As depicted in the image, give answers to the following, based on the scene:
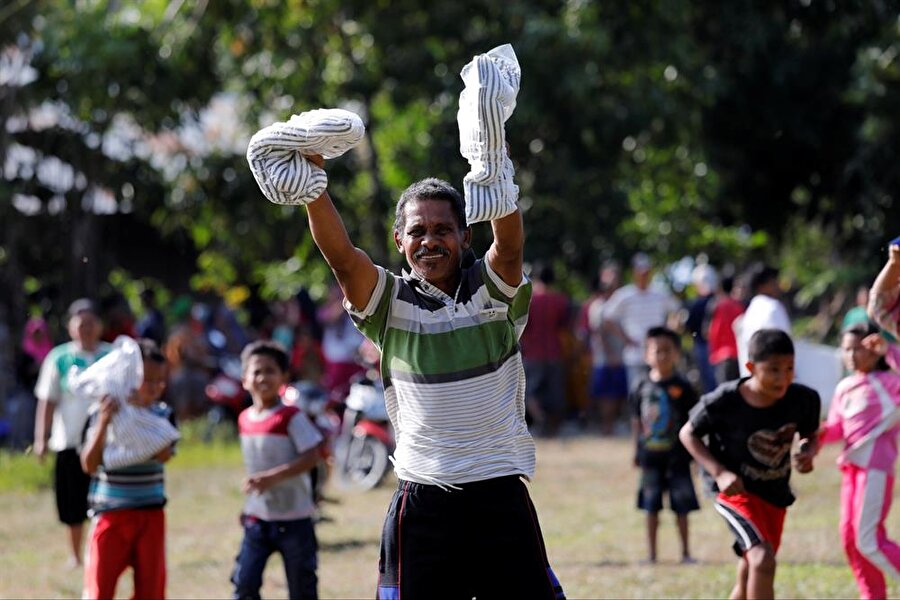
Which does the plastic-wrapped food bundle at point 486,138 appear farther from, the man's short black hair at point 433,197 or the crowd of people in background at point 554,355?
the crowd of people in background at point 554,355

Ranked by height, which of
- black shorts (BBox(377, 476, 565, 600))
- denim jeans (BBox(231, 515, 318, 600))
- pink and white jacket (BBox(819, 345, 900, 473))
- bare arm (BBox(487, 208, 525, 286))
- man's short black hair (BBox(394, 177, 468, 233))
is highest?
man's short black hair (BBox(394, 177, 468, 233))

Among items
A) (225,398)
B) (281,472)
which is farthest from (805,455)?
(225,398)

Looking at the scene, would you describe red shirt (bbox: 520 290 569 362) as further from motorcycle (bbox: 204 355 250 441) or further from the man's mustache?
the man's mustache

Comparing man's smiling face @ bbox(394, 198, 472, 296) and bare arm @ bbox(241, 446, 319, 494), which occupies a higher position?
man's smiling face @ bbox(394, 198, 472, 296)

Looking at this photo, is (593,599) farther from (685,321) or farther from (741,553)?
(685,321)

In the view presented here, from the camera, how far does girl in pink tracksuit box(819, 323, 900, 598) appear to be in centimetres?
715

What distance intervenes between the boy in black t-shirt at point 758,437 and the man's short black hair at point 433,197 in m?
2.50

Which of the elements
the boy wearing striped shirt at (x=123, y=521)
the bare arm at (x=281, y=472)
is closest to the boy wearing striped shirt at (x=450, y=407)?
the bare arm at (x=281, y=472)

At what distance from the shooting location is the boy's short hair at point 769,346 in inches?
261

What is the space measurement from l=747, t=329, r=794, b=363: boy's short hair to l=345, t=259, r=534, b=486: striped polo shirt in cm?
237

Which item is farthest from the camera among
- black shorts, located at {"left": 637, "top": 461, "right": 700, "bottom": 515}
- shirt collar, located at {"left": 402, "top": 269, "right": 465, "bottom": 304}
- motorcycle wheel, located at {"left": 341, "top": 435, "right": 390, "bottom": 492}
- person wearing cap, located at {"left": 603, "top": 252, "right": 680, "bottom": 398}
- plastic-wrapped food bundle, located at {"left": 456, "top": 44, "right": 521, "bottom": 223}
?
person wearing cap, located at {"left": 603, "top": 252, "right": 680, "bottom": 398}

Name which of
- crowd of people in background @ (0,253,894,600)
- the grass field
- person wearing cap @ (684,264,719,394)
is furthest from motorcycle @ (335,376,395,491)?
person wearing cap @ (684,264,719,394)

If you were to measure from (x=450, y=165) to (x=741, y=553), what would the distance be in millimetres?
11552

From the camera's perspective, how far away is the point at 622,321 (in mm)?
16156
